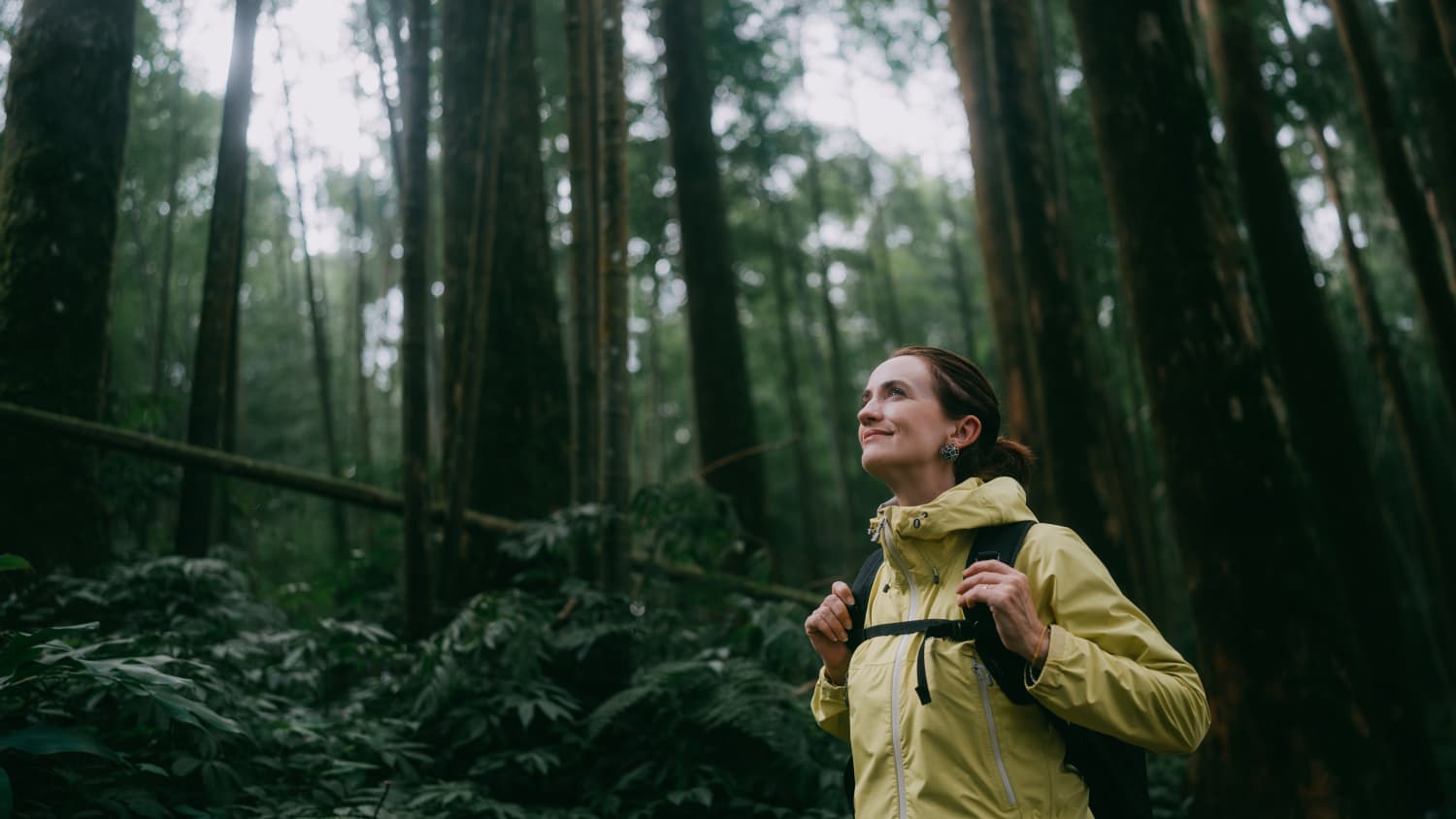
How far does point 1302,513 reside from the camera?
442cm

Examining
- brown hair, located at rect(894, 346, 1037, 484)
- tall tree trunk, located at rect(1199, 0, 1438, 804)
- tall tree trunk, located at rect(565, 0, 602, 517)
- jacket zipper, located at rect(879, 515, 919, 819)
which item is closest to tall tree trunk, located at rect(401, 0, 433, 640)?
tall tree trunk, located at rect(565, 0, 602, 517)

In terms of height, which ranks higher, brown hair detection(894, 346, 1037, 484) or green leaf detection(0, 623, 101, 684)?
brown hair detection(894, 346, 1037, 484)

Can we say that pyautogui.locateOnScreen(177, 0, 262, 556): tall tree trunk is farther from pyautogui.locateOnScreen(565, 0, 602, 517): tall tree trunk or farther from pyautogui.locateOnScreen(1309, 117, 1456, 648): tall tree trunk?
pyautogui.locateOnScreen(1309, 117, 1456, 648): tall tree trunk

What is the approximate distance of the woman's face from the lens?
6.57ft

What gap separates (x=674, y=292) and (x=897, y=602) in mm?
18186

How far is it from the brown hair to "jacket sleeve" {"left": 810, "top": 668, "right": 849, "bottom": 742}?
0.55 meters

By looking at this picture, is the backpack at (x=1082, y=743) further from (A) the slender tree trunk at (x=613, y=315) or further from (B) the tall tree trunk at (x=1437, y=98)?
(B) the tall tree trunk at (x=1437, y=98)

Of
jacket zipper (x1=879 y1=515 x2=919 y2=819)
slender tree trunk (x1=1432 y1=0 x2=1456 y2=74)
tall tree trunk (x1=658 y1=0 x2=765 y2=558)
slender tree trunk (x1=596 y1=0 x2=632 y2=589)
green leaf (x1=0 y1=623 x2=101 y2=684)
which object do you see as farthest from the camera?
tall tree trunk (x1=658 y1=0 x2=765 y2=558)

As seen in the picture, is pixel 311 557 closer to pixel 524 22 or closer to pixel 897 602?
pixel 524 22

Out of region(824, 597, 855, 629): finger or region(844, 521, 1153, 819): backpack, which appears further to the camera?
region(824, 597, 855, 629): finger

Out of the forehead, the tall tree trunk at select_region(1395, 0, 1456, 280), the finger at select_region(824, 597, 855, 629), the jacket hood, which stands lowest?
the finger at select_region(824, 597, 855, 629)

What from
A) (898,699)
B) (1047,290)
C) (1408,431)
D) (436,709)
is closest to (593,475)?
(436,709)

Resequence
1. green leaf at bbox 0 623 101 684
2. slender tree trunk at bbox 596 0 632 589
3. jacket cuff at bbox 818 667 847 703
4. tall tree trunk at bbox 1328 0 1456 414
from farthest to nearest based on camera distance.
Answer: tall tree trunk at bbox 1328 0 1456 414 < slender tree trunk at bbox 596 0 632 589 < green leaf at bbox 0 623 101 684 < jacket cuff at bbox 818 667 847 703

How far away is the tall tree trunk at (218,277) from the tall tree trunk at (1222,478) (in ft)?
15.3
